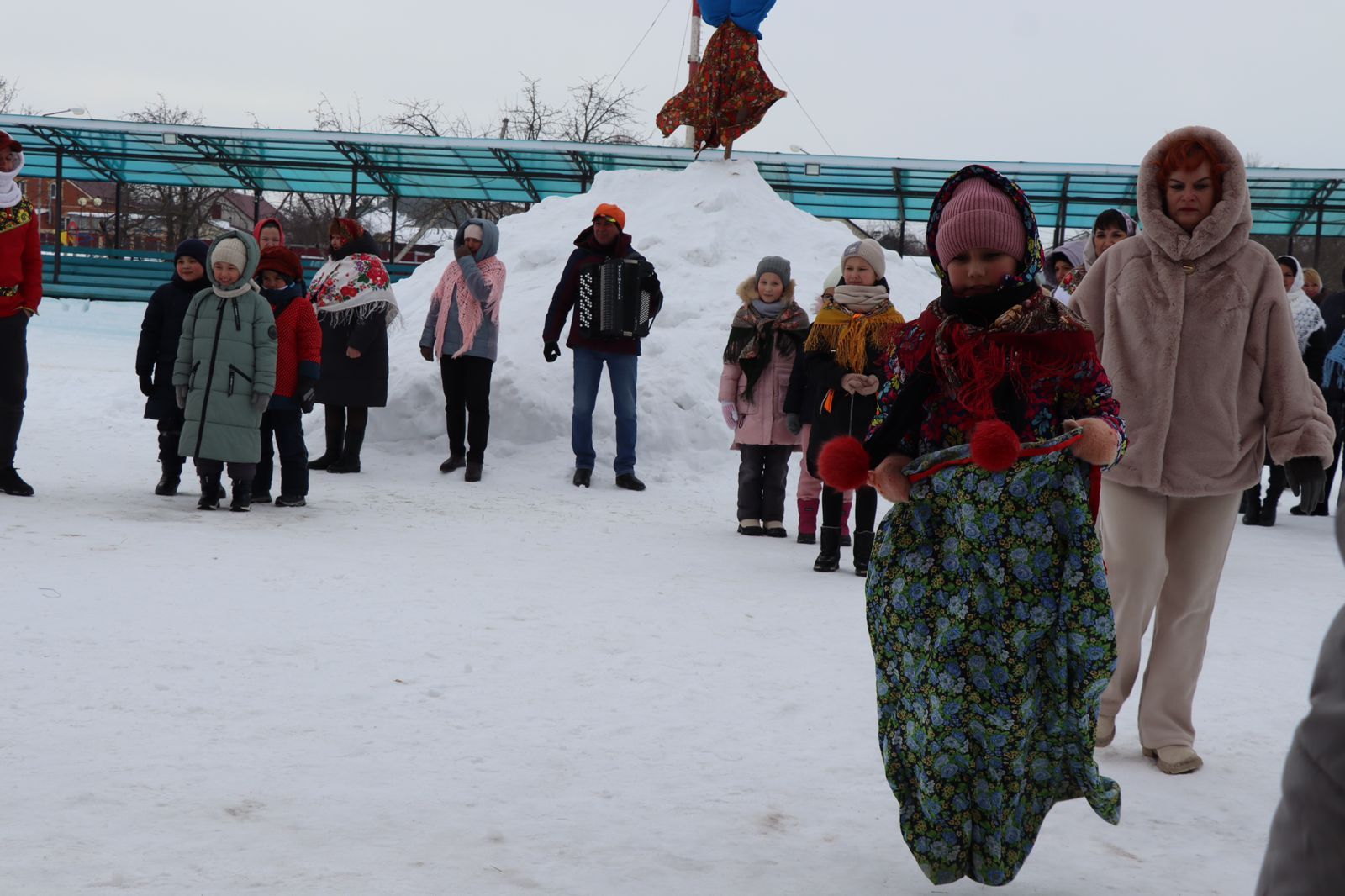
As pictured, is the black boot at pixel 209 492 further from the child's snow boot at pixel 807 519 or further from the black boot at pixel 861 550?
the black boot at pixel 861 550

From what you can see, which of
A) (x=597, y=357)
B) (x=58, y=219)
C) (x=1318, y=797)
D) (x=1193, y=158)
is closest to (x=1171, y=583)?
(x=1193, y=158)

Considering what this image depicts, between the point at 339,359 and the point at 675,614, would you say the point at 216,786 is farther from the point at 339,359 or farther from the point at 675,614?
the point at 339,359

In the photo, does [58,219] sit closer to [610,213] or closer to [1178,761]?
[610,213]

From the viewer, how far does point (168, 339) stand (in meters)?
8.16

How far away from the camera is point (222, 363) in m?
7.61

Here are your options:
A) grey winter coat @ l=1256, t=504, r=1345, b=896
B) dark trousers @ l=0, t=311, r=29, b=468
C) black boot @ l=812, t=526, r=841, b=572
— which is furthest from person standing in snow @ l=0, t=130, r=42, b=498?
grey winter coat @ l=1256, t=504, r=1345, b=896

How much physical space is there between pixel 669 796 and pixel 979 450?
4.56 feet

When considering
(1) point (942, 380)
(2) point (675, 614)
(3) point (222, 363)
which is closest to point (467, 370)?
(3) point (222, 363)

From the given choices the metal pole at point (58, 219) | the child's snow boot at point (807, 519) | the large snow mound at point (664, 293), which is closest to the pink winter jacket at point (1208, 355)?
the child's snow boot at point (807, 519)

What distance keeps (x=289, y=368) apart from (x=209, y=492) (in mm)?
984

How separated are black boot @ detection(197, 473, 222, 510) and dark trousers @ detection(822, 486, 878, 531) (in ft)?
12.2

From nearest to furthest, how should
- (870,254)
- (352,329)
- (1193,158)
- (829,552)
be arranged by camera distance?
(1193,158) < (870,254) < (829,552) < (352,329)

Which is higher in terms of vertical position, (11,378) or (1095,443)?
(1095,443)

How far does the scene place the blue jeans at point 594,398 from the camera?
9.94 metres
